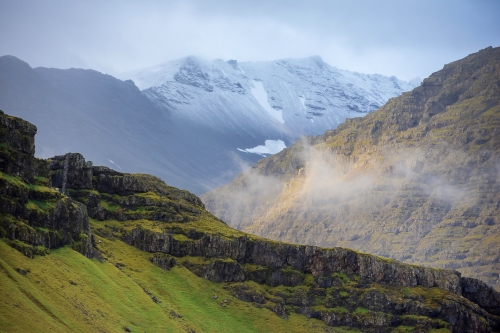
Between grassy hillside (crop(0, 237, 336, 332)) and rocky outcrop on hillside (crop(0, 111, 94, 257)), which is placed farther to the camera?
rocky outcrop on hillside (crop(0, 111, 94, 257))

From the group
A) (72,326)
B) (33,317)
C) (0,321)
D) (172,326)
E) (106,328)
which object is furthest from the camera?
(172,326)

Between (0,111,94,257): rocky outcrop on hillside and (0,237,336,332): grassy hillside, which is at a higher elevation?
(0,111,94,257): rocky outcrop on hillside

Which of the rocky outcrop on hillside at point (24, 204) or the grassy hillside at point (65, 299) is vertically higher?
the rocky outcrop on hillside at point (24, 204)

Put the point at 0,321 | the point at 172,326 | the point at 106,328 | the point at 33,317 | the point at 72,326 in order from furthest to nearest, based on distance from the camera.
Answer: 1. the point at 172,326
2. the point at 106,328
3. the point at 72,326
4. the point at 33,317
5. the point at 0,321

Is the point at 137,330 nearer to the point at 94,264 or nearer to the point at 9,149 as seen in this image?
the point at 94,264

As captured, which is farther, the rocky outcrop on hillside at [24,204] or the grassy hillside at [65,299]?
the rocky outcrop on hillside at [24,204]

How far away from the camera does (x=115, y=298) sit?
188 metres

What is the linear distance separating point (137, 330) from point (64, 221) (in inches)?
1672

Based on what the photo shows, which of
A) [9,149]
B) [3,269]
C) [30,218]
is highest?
[9,149]

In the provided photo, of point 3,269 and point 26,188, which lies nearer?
point 3,269

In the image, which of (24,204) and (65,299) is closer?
(65,299)

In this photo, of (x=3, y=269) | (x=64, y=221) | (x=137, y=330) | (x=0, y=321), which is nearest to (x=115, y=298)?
(x=137, y=330)

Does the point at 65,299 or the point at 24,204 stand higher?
the point at 24,204

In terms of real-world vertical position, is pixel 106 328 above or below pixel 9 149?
below
